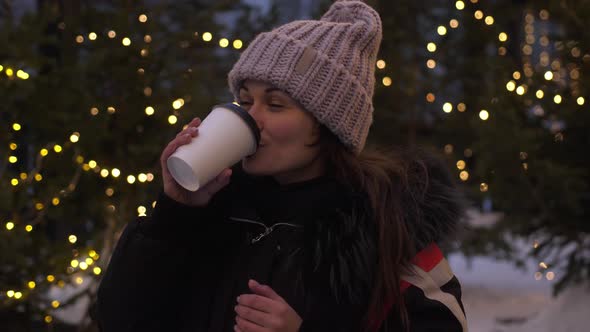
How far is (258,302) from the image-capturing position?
74.0 inches

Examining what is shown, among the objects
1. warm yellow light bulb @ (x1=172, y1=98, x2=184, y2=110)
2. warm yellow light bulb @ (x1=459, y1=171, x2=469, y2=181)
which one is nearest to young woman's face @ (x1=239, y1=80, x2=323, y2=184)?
warm yellow light bulb @ (x1=172, y1=98, x2=184, y2=110)

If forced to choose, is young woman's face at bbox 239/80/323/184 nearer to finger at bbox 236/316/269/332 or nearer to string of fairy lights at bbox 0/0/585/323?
finger at bbox 236/316/269/332

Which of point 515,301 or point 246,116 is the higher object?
point 246,116

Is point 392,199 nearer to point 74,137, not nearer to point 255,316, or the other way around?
point 255,316

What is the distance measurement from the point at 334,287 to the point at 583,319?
387 cm

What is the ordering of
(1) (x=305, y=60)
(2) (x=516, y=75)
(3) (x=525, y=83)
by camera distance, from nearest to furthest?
(1) (x=305, y=60), (3) (x=525, y=83), (2) (x=516, y=75)

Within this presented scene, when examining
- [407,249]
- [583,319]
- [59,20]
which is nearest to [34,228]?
[59,20]

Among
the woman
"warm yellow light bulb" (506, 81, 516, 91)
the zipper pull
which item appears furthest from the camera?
"warm yellow light bulb" (506, 81, 516, 91)

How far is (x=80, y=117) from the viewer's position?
15.3 ft

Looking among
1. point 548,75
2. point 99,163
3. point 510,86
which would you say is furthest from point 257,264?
point 548,75

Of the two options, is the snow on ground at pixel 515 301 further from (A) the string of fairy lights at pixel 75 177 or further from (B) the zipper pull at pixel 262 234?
(B) the zipper pull at pixel 262 234

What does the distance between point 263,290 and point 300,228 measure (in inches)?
9.0

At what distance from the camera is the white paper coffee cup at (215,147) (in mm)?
1884

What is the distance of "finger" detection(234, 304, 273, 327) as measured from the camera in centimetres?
186
